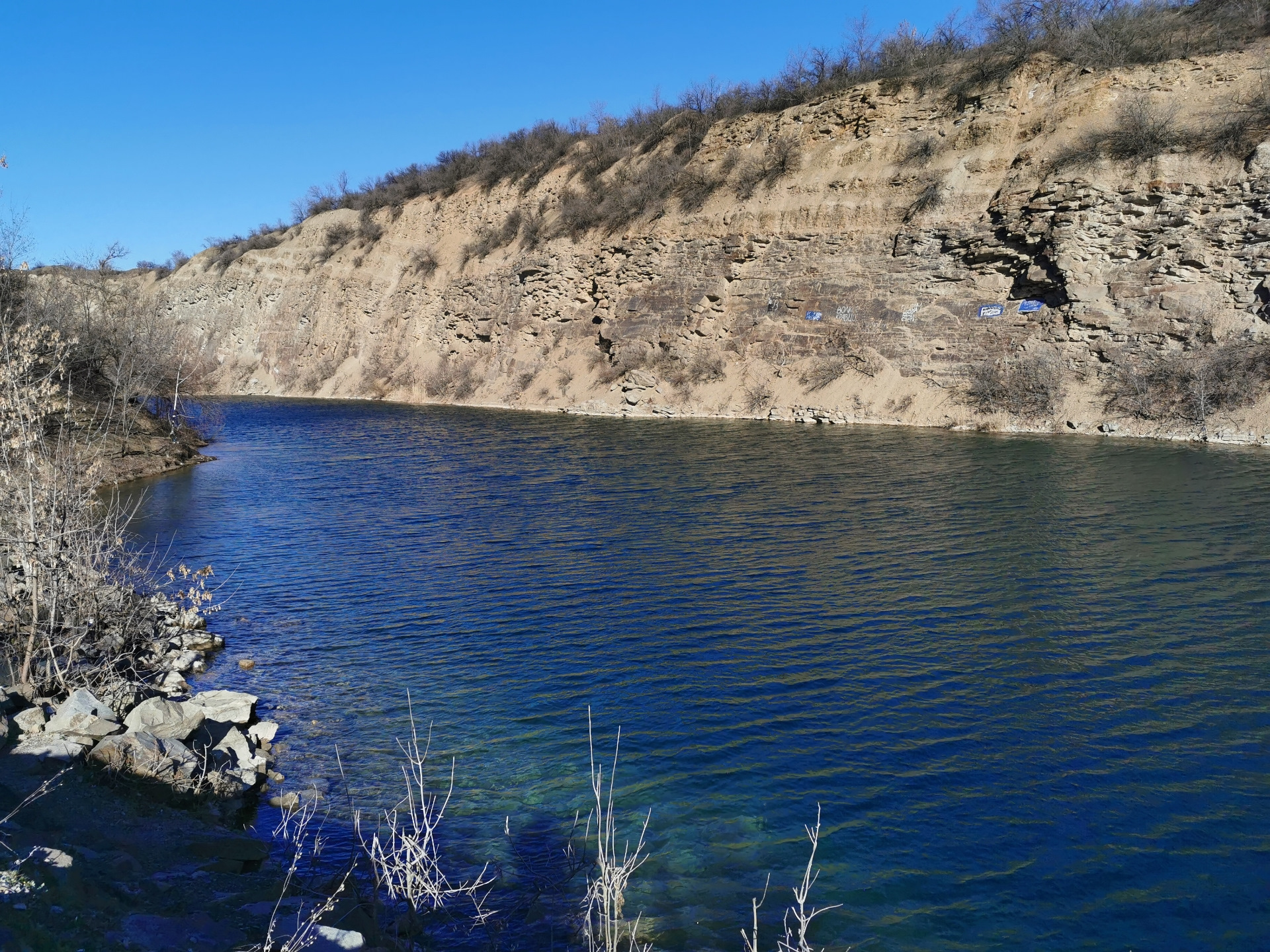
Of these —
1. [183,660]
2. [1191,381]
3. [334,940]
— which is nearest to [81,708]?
[183,660]

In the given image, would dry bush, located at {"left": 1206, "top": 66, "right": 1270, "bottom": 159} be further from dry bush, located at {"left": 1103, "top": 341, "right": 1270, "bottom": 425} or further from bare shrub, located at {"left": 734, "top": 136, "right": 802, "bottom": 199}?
bare shrub, located at {"left": 734, "top": 136, "right": 802, "bottom": 199}

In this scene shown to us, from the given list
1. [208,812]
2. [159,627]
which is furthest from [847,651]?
[159,627]

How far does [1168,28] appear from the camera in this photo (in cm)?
2900

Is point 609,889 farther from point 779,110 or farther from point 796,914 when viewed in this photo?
point 779,110

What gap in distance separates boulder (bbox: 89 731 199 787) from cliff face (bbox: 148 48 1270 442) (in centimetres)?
2376

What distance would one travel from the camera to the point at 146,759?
6441 millimetres

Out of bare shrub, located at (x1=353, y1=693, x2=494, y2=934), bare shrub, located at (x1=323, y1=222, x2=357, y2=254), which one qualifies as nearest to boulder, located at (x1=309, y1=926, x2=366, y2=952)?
bare shrub, located at (x1=353, y1=693, x2=494, y2=934)

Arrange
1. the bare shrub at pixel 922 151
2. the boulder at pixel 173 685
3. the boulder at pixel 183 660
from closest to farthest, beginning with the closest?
the boulder at pixel 173 685, the boulder at pixel 183 660, the bare shrub at pixel 922 151

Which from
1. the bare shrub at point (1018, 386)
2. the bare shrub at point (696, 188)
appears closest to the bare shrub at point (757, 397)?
the bare shrub at point (1018, 386)

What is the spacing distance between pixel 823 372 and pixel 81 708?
26.7 metres

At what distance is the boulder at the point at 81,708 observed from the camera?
22.0 feet

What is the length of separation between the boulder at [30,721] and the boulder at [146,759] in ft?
1.92

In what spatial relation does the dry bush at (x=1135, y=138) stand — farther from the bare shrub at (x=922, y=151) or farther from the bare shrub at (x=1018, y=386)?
the bare shrub at (x=1018, y=386)

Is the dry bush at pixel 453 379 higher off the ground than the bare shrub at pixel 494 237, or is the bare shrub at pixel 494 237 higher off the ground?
the bare shrub at pixel 494 237
